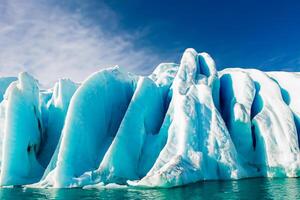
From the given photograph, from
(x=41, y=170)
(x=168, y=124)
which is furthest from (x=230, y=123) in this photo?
(x=41, y=170)

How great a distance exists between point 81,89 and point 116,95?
343 centimetres

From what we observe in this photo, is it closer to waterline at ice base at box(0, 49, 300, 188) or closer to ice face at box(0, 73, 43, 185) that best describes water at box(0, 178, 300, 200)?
waterline at ice base at box(0, 49, 300, 188)

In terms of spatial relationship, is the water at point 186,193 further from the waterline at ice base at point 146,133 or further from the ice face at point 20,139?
the ice face at point 20,139

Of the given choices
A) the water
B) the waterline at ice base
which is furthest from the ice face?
the water

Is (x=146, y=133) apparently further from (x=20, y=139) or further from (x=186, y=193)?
(x=186, y=193)

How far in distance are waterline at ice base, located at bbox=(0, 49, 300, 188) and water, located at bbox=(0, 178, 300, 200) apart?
1098mm

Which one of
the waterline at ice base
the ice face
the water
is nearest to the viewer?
the water

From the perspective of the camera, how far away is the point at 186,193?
45.7 ft

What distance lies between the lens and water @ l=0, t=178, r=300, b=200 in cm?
1295

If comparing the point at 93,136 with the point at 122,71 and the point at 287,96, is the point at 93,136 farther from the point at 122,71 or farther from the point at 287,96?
the point at 287,96

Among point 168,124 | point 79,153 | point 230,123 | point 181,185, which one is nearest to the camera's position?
point 181,185

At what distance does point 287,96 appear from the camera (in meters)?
25.5

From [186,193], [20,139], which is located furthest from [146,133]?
[186,193]

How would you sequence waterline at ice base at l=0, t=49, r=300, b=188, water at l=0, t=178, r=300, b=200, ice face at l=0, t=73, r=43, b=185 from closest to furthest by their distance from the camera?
1. water at l=0, t=178, r=300, b=200
2. waterline at ice base at l=0, t=49, r=300, b=188
3. ice face at l=0, t=73, r=43, b=185
